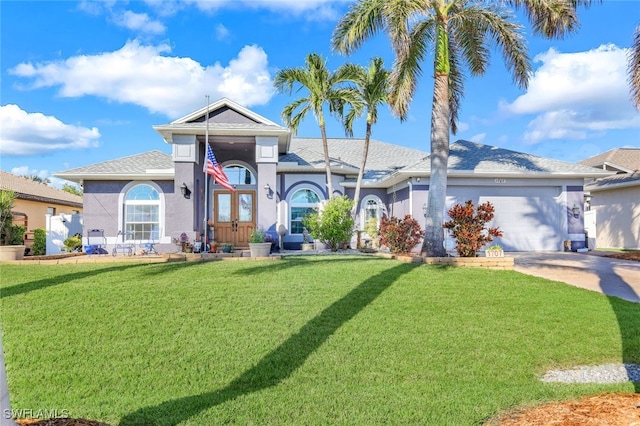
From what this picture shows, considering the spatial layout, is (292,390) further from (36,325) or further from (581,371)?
(36,325)

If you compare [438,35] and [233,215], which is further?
[233,215]

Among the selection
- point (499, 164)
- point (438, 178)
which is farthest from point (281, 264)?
point (499, 164)

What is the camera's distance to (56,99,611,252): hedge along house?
15.6 meters

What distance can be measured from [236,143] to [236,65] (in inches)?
131

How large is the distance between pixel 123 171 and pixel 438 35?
13047 mm

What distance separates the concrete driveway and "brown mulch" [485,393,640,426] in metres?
5.25

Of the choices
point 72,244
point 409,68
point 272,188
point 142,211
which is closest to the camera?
point 409,68

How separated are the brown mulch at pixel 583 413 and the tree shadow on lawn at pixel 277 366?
7.94ft

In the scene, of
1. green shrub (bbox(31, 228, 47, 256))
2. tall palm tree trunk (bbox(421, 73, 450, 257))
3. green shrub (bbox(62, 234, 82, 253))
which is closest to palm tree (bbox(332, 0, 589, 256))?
tall palm tree trunk (bbox(421, 73, 450, 257))

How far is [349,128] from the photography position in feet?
58.6

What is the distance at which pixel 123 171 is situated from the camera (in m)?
17.0

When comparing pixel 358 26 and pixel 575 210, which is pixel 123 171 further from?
pixel 575 210

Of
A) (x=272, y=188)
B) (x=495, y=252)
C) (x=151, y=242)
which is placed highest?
(x=272, y=188)

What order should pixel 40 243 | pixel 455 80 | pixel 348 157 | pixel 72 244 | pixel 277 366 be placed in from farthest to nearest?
pixel 348 157, pixel 40 243, pixel 72 244, pixel 455 80, pixel 277 366
